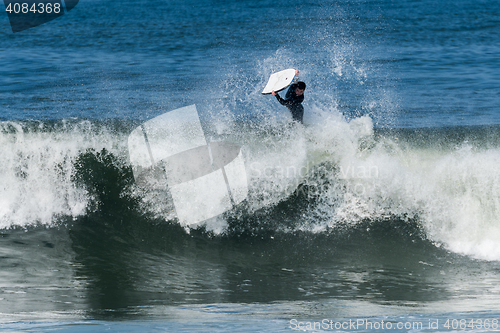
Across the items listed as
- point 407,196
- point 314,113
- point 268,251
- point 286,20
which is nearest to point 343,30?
point 286,20

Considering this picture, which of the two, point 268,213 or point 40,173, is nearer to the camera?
point 268,213

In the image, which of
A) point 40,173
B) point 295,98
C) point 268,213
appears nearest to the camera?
point 268,213

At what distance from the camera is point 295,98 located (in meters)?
8.43

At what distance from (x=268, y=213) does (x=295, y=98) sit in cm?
210

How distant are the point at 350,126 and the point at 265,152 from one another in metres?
1.84

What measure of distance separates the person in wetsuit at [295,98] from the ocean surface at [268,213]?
38cm

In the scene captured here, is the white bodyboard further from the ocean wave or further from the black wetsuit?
the ocean wave

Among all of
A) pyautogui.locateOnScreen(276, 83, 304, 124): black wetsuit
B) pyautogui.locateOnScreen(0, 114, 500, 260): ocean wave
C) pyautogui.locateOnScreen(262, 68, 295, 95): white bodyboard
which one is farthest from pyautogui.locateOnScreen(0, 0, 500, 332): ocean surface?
pyautogui.locateOnScreen(262, 68, 295, 95): white bodyboard

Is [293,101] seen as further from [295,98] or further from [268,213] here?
[268,213]

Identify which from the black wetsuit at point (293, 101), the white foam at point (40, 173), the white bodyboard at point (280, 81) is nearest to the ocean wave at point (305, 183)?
the white foam at point (40, 173)

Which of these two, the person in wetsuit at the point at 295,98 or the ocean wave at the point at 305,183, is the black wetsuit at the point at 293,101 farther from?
the ocean wave at the point at 305,183

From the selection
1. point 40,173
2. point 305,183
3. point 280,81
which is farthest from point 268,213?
point 40,173

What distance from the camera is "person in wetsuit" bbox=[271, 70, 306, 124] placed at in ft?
26.9

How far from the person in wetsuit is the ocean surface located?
38cm
